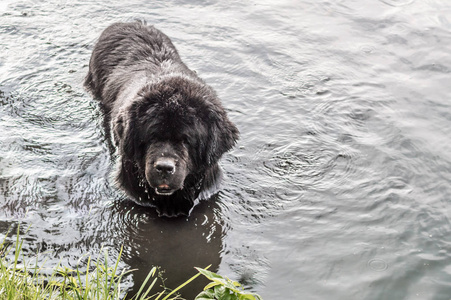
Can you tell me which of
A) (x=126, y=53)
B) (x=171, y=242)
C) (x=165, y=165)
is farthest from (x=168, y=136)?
(x=126, y=53)

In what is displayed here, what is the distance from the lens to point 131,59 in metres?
6.34

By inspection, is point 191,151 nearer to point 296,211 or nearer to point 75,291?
point 296,211

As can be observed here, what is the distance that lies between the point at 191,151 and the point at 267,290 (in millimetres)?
1386

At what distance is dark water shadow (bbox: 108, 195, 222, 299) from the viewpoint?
4.45 metres

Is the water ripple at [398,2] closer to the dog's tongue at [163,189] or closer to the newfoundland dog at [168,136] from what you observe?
the newfoundland dog at [168,136]

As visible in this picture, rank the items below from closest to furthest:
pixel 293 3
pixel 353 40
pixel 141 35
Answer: pixel 141 35 → pixel 353 40 → pixel 293 3

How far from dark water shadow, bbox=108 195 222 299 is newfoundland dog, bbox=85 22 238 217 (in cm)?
14

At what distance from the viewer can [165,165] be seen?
4.56 m

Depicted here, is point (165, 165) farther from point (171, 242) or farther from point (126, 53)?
point (126, 53)

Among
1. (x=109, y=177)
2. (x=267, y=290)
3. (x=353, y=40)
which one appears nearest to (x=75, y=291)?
(x=267, y=290)

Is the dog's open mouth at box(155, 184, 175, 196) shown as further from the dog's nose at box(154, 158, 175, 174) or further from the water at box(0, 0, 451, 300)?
the water at box(0, 0, 451, 300)

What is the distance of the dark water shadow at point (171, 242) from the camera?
445 cm

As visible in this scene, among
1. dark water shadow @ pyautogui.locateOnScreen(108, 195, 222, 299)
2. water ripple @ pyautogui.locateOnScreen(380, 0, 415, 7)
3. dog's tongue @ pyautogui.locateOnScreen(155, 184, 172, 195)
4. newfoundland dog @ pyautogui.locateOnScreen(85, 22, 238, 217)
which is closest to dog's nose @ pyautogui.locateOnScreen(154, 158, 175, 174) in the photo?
newfoundland dog @ pyautogui.locateOnScreen(85, 22, 238, 217)

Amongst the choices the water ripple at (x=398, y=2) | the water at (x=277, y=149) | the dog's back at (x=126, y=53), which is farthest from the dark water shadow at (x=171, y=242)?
the water ripple at (x=398, y=2)
